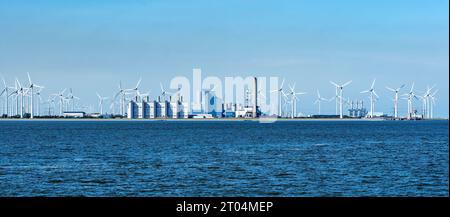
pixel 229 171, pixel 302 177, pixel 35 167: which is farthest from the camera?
pixel 35 167

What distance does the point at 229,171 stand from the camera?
1721 inches
